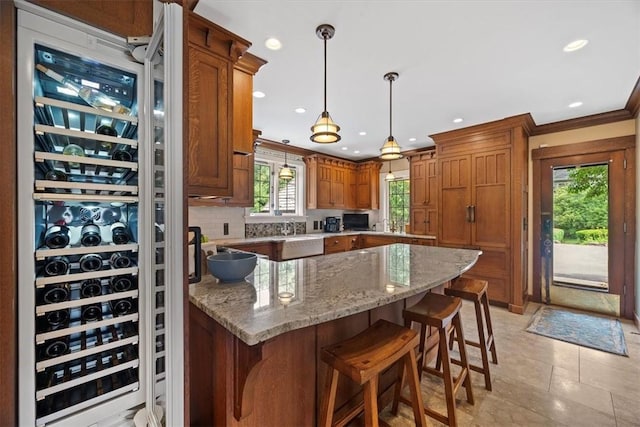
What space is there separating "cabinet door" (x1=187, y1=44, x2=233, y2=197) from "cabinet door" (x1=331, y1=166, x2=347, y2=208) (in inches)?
150

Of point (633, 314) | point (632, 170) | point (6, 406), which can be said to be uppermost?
point (632, 170)

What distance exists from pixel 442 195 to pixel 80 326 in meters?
4.40

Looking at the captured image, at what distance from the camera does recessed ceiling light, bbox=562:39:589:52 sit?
196cm

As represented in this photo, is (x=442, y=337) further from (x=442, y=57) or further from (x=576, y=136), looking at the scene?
(x=576, y=136)

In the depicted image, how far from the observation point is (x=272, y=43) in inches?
78.3

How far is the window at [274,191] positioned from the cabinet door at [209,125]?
2.84m

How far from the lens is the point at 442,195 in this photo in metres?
4.28

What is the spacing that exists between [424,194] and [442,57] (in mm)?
2920

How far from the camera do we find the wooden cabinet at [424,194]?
465 centimetres

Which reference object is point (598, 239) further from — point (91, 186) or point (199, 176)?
point (91, 186)

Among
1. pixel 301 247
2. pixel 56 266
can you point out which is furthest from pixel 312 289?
pixel 301 247

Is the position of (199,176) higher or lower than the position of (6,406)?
higher

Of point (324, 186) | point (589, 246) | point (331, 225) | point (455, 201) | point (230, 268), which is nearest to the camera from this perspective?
point (230, 268)

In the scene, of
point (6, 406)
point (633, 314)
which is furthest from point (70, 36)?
point (633, 314)
